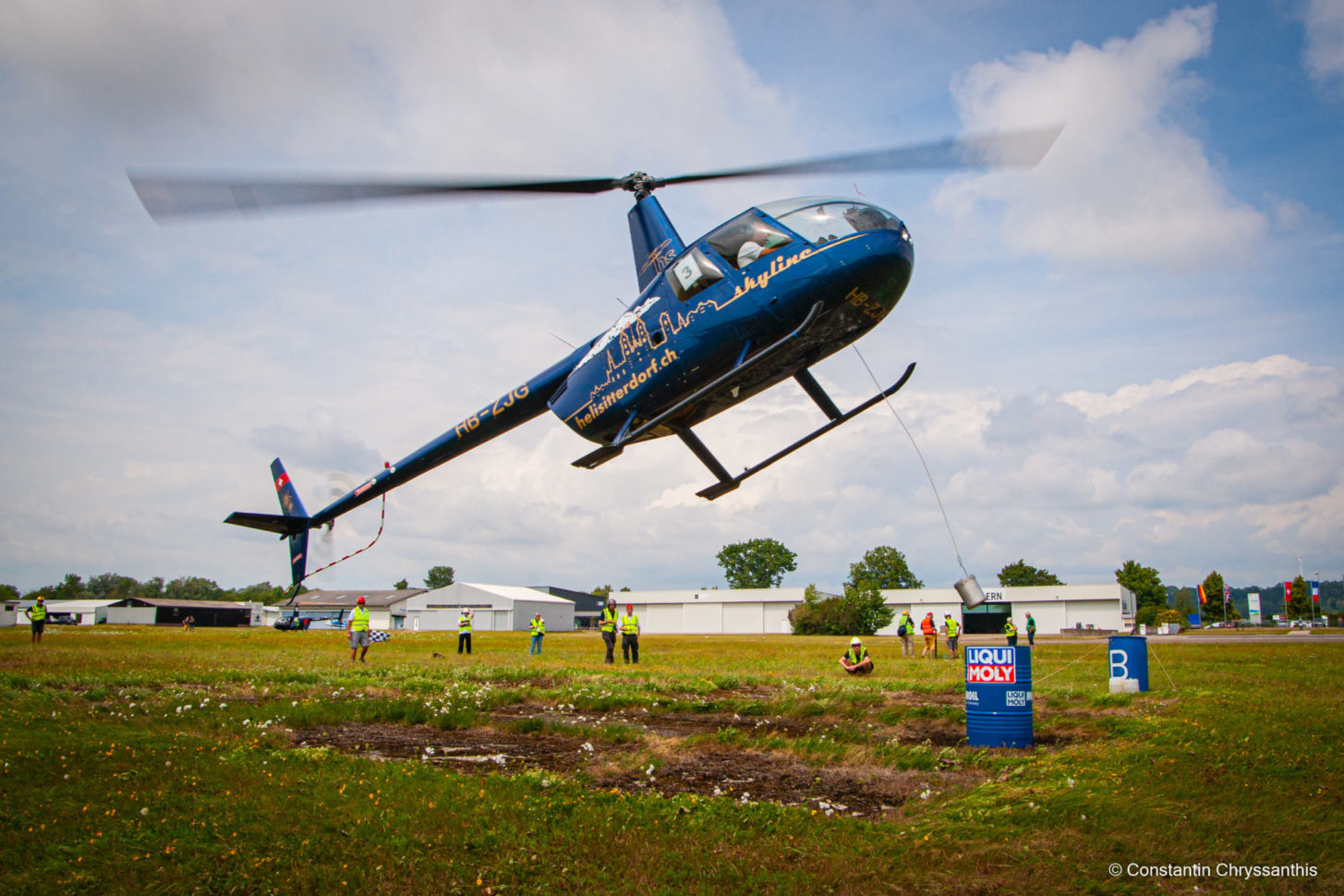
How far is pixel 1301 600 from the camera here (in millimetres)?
108688

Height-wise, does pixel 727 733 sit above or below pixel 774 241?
below

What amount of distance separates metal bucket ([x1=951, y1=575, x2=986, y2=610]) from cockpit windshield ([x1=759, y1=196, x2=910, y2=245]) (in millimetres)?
4840

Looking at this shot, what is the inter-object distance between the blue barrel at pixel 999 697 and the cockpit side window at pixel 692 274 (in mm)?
6279

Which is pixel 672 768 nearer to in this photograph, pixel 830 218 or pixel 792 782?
pixel 792 782

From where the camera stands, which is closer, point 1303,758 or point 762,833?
point 762,833

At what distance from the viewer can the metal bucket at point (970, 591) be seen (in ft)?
32.6

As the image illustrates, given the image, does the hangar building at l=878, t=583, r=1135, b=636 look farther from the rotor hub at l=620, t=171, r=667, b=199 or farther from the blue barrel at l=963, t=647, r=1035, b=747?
the blue barrel at l=963, t=647, r=1035, b=747

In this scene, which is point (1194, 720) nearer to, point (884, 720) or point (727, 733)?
point (884, 720)

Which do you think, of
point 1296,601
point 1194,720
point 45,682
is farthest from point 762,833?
point 1296,601

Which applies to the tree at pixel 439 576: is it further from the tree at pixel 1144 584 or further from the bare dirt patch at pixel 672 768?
the bare dirt patch at pixel 672 768

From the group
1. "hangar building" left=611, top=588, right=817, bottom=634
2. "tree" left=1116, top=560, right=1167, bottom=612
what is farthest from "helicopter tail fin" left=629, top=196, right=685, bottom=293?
"tree" left=1116, top=560, right=1167, bottom=612

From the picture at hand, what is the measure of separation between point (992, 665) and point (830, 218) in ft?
20.3

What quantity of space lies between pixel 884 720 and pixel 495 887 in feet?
23.9

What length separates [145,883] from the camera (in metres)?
5.14
